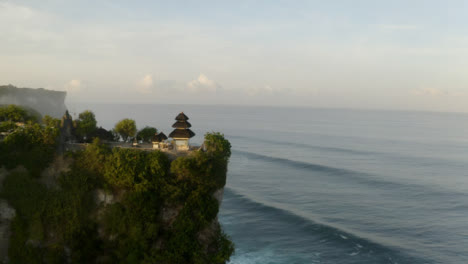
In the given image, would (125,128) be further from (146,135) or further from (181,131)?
(181,131)

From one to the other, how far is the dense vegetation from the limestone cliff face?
71.2 metres

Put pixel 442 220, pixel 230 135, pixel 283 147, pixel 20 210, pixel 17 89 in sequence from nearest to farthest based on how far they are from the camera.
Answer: pixel 20 210, pixel 442 220, pixel 17 89, pixel 283 147, pixel 230 135

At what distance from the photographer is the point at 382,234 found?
146ft

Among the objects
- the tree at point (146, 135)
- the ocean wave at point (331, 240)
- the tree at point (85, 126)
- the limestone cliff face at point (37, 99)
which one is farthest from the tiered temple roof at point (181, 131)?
the limestone cliff face at point (37, 99)

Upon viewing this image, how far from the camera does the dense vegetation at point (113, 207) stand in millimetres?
28406

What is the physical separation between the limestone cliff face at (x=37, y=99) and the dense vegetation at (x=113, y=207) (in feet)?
233

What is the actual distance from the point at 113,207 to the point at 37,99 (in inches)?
3655

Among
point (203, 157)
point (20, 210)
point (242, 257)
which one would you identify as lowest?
point (242, 257)

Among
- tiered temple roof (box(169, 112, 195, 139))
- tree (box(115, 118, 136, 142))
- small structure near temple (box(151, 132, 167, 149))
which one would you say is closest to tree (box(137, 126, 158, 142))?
tree (box(115, 118, 136, 142))

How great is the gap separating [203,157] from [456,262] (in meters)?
34.0

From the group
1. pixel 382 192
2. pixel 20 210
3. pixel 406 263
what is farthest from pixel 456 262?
pixel 20 210

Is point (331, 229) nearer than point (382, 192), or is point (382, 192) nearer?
point (331, 229)

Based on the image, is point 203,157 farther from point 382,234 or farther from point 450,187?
point 450,187

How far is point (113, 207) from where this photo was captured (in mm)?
29719
